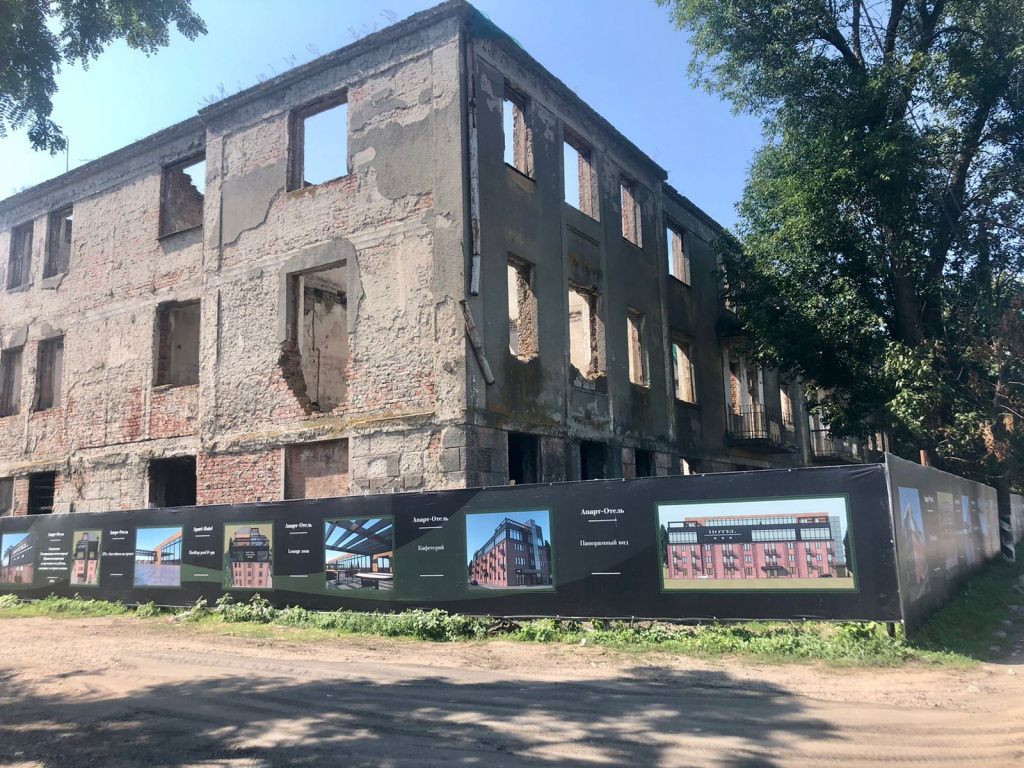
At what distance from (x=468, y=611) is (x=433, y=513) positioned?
4.44ft

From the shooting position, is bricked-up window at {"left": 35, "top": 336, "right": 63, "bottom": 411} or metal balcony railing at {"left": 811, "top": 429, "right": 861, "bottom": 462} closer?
bricked-up window at {"left": 35, "top": 336, "right": 63, "bottom": 411}

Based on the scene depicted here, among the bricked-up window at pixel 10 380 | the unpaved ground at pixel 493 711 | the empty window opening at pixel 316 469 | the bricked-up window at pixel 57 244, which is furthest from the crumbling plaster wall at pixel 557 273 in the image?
the bricked-up window at pixel 10 380

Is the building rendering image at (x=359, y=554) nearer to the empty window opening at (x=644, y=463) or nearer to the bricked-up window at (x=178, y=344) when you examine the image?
the bricked-up window at (x=178, y=344)

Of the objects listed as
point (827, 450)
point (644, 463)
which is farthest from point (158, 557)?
point (827, 450)

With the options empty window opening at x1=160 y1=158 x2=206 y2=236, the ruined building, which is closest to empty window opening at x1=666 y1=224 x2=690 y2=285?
the ruined building

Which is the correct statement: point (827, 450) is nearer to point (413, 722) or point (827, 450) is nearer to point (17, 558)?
point (17, 558)

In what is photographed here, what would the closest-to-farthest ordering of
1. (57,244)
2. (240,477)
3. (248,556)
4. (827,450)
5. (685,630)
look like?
(685,630) → (248,556) → (240,477) → (57,244) → (827,450)

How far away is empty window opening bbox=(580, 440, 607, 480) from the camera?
53.4 feet

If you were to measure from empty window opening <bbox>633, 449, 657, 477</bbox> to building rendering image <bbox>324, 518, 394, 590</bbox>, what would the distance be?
835 cm

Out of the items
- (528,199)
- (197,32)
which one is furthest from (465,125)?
(197,32)

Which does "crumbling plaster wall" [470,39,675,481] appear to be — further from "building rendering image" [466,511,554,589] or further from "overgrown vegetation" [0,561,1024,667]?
"overgrown vegetation" [0,561,1024,667]

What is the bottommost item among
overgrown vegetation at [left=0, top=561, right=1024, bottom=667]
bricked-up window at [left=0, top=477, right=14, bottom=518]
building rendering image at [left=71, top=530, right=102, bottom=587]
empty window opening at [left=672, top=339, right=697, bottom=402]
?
overgrown vegetation at [left=0, top=561, right=1024, bottom=667]

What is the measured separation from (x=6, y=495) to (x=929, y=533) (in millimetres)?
20250

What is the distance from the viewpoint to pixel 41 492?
19.1m
